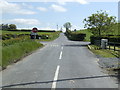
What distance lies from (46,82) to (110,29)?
38927 mm

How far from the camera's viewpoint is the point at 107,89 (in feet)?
28.5

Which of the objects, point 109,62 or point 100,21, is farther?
point 100,21

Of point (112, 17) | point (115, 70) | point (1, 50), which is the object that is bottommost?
point (115, 70)

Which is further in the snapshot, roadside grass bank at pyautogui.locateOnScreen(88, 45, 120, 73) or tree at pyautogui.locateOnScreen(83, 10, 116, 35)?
tree at pyautogui.locateOnScreen(83, 10, 116, 35)

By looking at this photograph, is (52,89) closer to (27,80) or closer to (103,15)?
(27,80)

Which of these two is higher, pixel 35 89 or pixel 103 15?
pixel 103 15

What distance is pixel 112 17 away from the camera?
46.2 meters

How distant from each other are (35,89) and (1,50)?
27.3 feet

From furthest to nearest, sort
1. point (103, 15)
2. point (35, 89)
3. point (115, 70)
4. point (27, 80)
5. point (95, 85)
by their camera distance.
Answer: point (103, 15) < point (115, 70) < point (27, 80) < point (95, 85) < point (35, 89)

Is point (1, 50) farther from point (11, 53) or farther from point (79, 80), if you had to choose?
point (79, 80)

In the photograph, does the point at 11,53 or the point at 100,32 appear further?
the point at 100,32

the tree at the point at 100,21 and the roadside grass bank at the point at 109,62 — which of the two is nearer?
the roadside grass bank at the point at 109,62

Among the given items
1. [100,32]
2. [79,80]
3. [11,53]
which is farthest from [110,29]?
[79,80]

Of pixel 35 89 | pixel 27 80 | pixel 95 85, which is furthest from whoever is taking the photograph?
pixel 27 80
